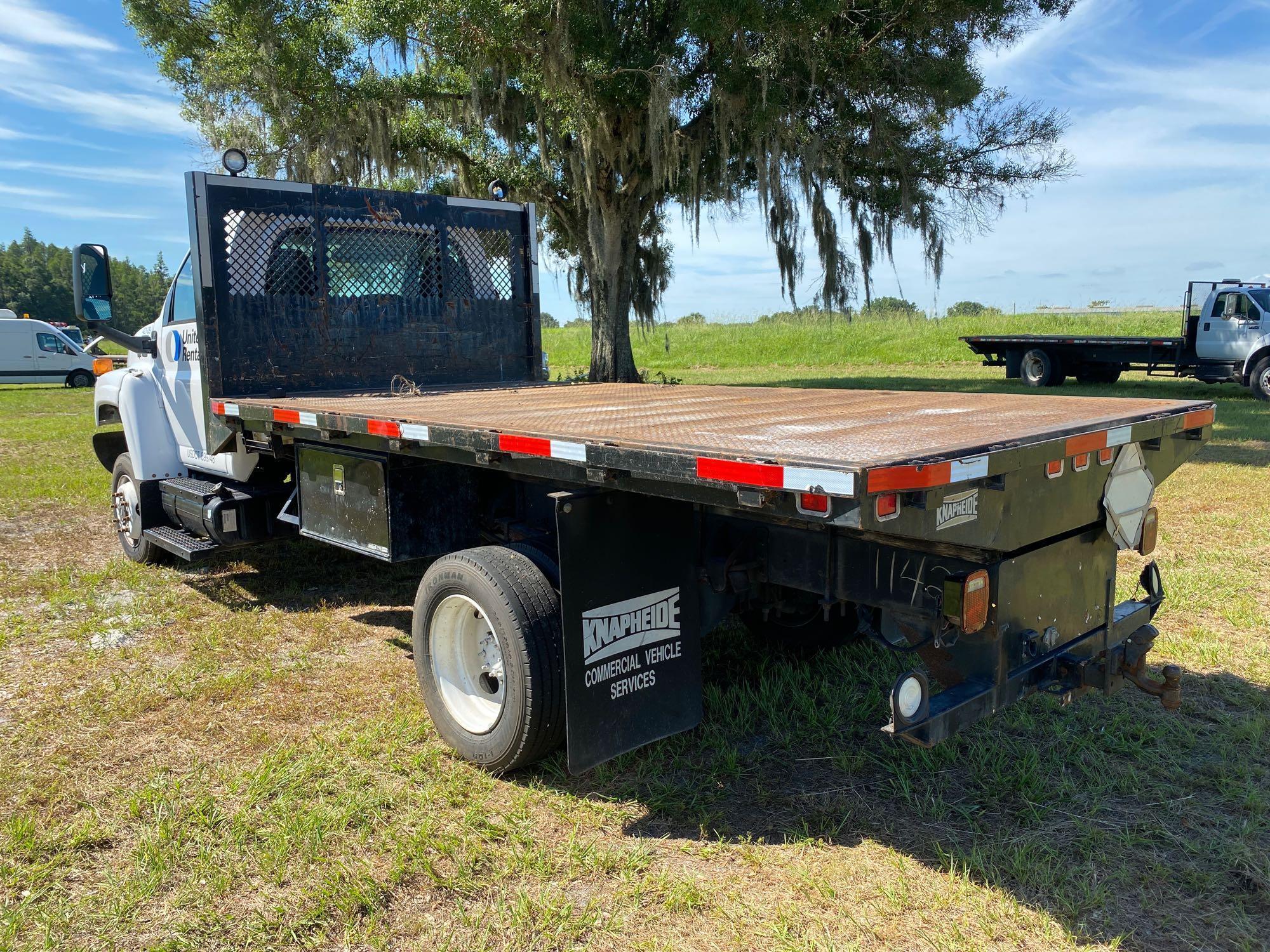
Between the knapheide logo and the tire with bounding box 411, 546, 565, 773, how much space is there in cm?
18

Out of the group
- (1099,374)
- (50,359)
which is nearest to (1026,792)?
(1099,374)

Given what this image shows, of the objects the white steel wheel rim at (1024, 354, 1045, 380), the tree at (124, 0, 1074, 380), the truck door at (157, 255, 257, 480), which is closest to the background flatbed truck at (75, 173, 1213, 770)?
the truck door at (157, 255, 257, 480)

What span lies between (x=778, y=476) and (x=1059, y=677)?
59.5 inches

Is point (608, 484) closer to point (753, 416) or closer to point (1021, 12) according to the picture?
point (753, 416)

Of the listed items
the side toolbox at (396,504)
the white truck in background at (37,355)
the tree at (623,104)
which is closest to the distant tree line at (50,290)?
the white truck in background at (37,355)

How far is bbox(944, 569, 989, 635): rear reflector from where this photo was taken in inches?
108

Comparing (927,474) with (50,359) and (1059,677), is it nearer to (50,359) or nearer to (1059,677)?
(1059,677)

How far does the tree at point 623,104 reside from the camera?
14.3 m

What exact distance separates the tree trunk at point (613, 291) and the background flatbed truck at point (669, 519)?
480 inches

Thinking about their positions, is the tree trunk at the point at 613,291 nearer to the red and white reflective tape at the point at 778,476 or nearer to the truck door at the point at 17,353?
the red and white reflective tape at the point at 778,476

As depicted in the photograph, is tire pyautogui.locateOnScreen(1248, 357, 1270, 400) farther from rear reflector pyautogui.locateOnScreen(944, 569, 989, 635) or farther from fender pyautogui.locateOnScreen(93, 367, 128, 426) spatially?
fender pyautogui.locateOnScreen(93, 367, 128, 426)

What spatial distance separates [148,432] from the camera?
629cm

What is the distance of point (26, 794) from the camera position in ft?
11.2

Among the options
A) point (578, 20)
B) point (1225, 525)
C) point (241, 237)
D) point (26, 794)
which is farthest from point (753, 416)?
point (578, 20)
